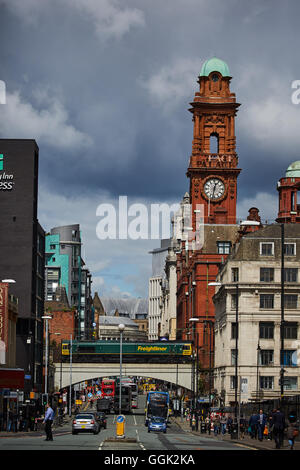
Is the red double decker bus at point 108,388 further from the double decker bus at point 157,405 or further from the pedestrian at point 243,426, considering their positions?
the pedestrian at point 243,426

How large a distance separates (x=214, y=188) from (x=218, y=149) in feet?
25.5

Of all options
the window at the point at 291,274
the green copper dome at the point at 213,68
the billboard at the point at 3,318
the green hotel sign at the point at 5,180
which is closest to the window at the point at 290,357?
the window at the point at 291,274

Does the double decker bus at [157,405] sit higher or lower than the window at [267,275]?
lower

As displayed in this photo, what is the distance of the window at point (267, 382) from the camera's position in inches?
3957

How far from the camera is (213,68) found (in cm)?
16325

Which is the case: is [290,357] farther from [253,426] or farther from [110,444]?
[110,444]

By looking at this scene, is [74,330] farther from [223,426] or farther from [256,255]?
[223,426]

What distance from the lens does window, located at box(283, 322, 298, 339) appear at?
3895 inches

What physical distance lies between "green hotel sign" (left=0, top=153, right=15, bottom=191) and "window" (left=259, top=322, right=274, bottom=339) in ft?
115

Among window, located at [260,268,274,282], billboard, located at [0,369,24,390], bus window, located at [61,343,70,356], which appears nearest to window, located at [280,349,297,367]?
window, located at [260,268,274,282]

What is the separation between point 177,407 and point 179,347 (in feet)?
29.9

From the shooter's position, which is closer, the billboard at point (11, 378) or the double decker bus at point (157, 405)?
the billboard at point (11, 378)

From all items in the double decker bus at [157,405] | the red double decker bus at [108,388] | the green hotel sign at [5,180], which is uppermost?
the green hotel sign at [5,180]
